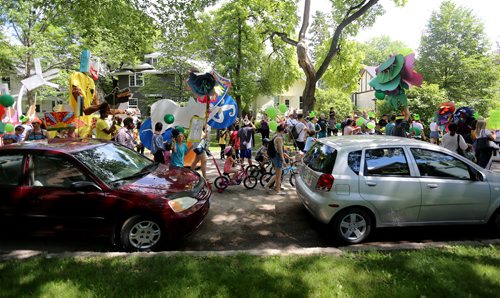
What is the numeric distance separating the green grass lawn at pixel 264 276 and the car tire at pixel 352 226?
0.71m

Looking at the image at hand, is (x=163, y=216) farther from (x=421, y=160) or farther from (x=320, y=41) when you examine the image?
(x=320, y=41)

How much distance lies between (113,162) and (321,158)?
11.2ft

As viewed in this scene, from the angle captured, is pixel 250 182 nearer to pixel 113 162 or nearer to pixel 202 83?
pixel 202 83

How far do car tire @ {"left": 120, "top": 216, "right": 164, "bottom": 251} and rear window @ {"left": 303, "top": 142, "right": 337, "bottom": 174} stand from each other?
8.62 feet

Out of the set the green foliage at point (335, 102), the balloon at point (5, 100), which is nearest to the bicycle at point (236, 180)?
the balloon at point (5, 100)

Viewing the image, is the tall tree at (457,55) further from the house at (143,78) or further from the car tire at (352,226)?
the car tire at (352,226)

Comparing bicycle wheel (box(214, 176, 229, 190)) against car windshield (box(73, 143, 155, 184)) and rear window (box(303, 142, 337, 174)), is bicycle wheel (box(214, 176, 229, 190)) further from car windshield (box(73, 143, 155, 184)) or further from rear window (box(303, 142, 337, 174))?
rear window (box(303, 142, 337, 174))

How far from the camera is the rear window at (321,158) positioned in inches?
197

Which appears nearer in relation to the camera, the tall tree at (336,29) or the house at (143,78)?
the tall tree at (336,29)

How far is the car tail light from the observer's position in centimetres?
480

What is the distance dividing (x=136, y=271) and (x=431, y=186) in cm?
434

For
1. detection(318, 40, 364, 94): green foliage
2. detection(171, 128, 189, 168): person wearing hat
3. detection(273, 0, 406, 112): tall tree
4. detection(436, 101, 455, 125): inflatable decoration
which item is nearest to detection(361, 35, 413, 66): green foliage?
detection(318, 40, 364, 94): green foliage

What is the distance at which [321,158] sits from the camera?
210 inches

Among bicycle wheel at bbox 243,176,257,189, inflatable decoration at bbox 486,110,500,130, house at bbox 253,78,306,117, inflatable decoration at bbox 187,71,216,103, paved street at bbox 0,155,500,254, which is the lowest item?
paved street at bbox 0,155,500,254
